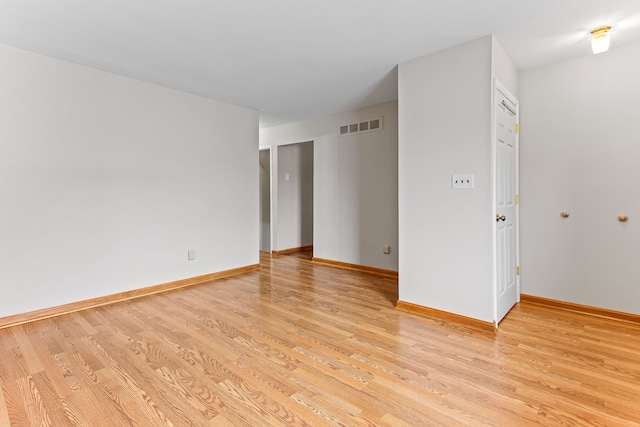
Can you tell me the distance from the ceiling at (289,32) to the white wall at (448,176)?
217mm

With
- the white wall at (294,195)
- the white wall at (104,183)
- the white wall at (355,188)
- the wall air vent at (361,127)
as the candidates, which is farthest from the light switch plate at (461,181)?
the white wall at (294,195)

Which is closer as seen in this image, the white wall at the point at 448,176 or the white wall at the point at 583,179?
the white wall at the point at 448,176

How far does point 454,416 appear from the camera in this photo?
1.54 meters

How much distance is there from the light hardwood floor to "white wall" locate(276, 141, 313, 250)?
A: 2.89m

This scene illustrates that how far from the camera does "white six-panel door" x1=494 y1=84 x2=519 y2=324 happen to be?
264 cm

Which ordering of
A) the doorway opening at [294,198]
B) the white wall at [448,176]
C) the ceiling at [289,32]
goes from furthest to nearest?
the doorway opening at [294,198]
the white wall at [448,176]
the ceiling at [289,32]

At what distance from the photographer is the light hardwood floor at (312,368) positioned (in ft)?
5.11

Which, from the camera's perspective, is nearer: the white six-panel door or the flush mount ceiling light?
the flush mount ceiling light

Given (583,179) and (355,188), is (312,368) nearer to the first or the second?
(583,179)

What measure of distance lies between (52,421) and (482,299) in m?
2.86

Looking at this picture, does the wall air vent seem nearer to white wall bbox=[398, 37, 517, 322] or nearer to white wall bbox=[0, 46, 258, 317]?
white wall bbox=[398, 37, 517, 322]

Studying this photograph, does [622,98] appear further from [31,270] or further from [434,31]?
[31,270]

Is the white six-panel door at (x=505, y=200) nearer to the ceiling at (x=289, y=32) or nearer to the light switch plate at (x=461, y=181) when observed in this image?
the light switch plate at (x=461, y=181)

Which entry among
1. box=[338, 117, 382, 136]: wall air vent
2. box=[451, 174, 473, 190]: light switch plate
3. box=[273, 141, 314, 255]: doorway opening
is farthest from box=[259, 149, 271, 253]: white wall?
box=[451, 174, 473, 190]: light switch plate
